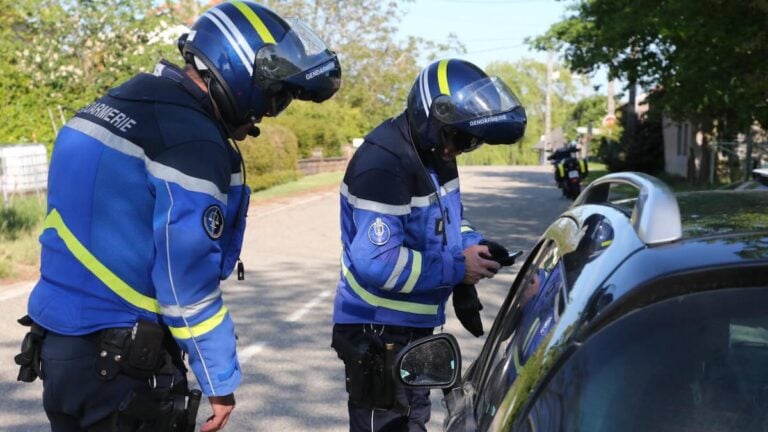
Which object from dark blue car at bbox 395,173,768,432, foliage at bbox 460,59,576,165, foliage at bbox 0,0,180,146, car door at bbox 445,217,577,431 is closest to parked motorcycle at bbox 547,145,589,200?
foliage at bbox 0,0,180,146

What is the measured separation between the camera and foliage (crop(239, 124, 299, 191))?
2760 centimetres

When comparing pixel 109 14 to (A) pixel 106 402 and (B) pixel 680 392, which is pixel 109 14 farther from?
(B) pixel 680 392

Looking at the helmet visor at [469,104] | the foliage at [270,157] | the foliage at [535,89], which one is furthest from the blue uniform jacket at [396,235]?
the foliage at [535,89]

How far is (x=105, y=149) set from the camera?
2.75m

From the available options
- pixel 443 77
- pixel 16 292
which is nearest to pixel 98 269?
pixel 443 77

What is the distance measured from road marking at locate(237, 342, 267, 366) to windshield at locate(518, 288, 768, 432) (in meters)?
5.34

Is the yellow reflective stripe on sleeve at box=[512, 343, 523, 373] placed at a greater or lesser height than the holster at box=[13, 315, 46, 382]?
greater

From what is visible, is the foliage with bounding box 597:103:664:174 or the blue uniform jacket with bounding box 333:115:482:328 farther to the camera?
the foliage with bounding box 597:103:664:174

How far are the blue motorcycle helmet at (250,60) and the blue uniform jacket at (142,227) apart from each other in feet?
0.59

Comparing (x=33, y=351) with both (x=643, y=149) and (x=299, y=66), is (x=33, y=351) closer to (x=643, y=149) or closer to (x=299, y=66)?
(x=299, y=66)

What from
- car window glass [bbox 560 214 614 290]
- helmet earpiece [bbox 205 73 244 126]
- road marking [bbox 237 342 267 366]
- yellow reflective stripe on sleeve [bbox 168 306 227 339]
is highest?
helmet earpiece [bbox 205 73 244 126]

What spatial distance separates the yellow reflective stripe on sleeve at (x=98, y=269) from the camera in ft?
9.05

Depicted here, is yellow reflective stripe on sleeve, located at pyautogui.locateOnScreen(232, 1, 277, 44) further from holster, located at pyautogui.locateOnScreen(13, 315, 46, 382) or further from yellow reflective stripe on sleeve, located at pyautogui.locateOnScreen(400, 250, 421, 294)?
holster, located at pyautogui.locateOnScreen(13, 315, 46, 382)

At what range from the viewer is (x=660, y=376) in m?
1.88
